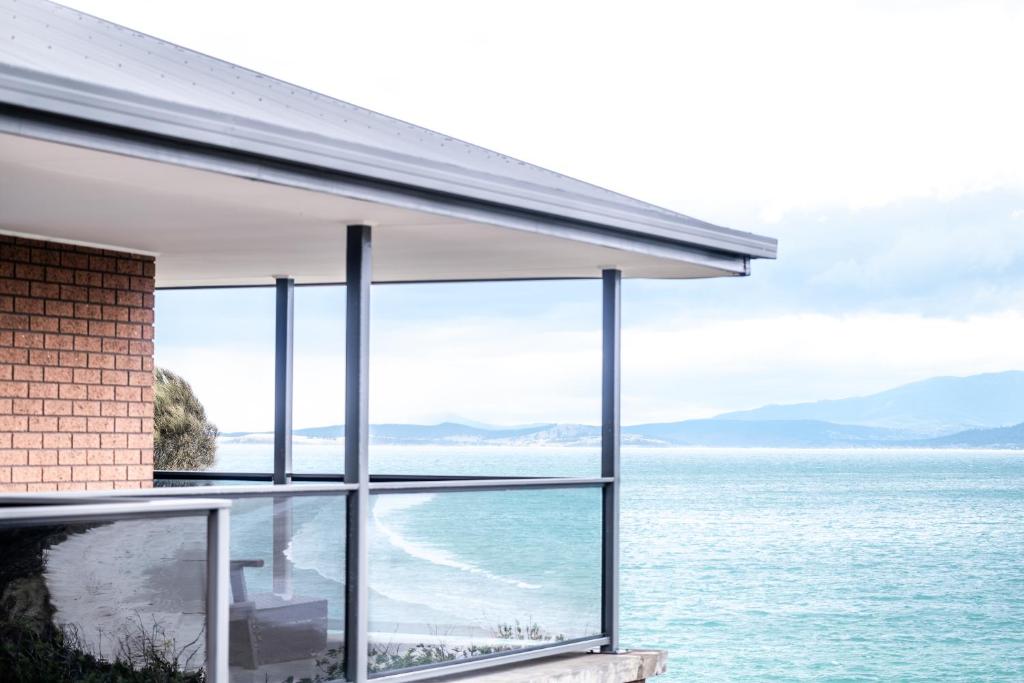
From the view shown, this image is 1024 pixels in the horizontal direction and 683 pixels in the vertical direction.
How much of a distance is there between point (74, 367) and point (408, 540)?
94.2 inches

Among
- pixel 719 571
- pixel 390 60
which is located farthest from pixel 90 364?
pixel 390 60

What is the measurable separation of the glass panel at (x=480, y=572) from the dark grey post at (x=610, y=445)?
2.5 inches

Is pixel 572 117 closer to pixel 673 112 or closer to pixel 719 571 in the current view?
pixel 673 112

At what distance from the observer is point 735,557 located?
71.8m

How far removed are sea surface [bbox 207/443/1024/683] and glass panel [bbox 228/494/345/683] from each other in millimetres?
28

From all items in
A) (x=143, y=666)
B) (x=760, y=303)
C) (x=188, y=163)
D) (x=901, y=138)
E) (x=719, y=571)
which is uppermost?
(x=901, y=138)

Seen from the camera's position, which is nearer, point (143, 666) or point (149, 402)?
point (143, 666)

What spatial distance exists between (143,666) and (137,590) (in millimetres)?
421

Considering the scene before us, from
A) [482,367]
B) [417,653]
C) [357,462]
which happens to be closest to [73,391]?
[357,462]

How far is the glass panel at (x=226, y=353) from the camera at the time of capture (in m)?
81.5

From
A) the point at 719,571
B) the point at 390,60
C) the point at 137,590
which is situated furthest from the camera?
the point at 390,60

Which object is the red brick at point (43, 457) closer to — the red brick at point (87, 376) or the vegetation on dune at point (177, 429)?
the red brick at point (87, 376)

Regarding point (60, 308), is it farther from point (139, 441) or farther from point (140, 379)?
point (139, 441)

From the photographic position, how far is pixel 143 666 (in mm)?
5727
